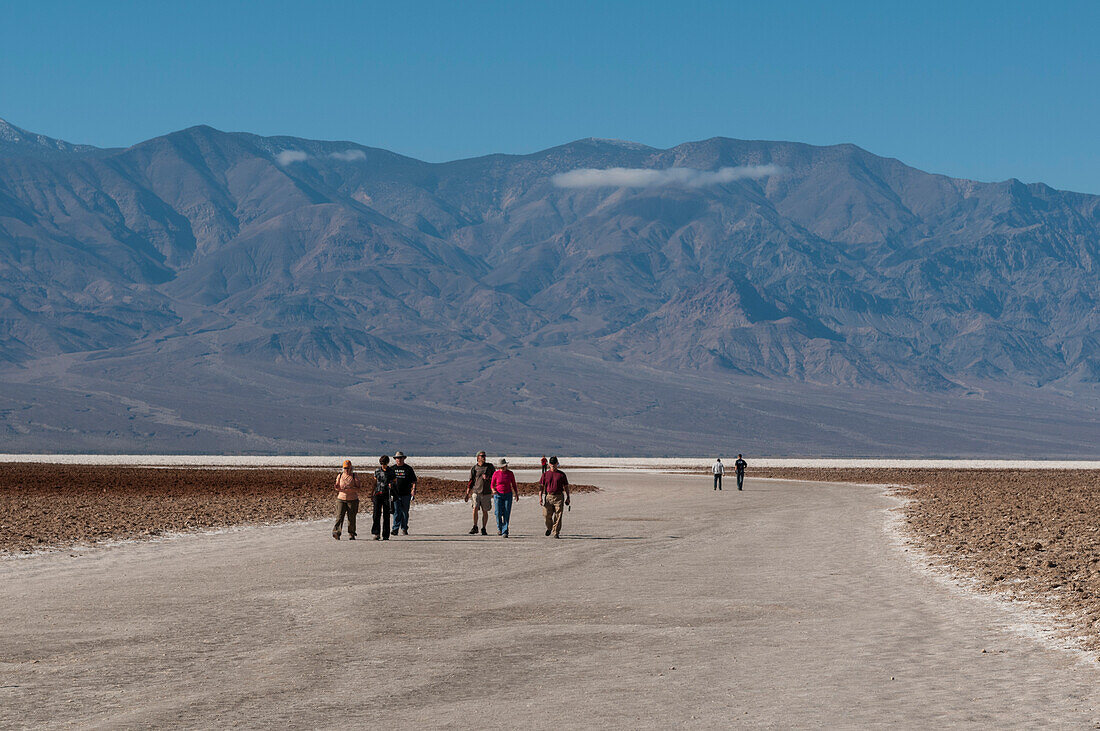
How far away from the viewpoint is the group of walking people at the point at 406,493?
25.4 meters

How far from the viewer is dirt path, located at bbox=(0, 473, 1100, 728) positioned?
10.2m

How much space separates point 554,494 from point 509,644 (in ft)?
42.9

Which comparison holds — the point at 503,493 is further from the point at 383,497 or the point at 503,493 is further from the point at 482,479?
the point at 383,497

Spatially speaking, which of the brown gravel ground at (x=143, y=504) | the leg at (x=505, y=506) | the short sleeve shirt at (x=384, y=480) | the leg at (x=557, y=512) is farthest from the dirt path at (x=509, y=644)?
the brown gravel ground at (x=143, y=504)

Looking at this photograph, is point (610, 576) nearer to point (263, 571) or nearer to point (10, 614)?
point (263, 571)

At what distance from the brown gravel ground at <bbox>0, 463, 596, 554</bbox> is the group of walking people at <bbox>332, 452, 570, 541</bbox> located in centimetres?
424

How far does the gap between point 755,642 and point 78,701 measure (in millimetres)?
6460

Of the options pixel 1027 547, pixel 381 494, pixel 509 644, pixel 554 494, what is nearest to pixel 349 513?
pixel 381 494

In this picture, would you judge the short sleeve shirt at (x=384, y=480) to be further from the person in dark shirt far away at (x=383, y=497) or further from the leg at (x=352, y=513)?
the leg at (x=352, y=513)

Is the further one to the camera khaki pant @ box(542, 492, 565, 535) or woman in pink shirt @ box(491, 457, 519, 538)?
khaki pant @ box(542, 492, 565, 535)

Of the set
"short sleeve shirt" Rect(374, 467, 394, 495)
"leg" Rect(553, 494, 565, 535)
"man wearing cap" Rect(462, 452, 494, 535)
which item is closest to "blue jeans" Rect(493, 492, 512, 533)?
"man wearing cap" Rect(462, 452, 494, 535)

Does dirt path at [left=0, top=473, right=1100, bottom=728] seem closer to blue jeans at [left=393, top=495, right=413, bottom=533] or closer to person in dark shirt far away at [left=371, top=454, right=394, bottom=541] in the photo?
person in dark shirt far away at [left=371, top=454, right=394, bottom=541]

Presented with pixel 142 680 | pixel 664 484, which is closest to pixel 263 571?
pixel 142 680

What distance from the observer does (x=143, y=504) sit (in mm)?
37062
